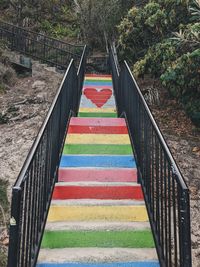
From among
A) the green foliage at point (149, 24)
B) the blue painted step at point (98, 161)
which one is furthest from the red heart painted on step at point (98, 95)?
the blue painted step at point (98, 161)

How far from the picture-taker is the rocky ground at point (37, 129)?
6268 mm

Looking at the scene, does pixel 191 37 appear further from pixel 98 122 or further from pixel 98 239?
pixel 98 239

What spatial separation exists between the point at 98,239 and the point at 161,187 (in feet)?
3.05

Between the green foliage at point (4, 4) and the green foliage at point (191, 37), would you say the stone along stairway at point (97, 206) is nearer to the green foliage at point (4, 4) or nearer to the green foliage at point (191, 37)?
the green foliage at point (191, 37)

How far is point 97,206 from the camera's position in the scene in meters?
4.15

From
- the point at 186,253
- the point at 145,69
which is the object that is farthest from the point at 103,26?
the point at 186,253

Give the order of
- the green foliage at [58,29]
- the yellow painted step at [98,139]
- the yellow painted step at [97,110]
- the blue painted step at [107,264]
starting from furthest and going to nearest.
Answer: the green foliage at [58,29]
the yellow painted step at [97,110]
the yellow painted step at [98,139]
the blue painted step at [107,264]

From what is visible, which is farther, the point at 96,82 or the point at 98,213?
the point at 96,82

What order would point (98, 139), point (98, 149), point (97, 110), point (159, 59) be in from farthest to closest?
point (159, 59) < point (97, 110) < point (98, 139) < point (98, 149)

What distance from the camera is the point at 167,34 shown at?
9664 millimetres

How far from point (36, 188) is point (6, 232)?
280cm

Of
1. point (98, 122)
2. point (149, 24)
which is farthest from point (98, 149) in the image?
point (149, 24)

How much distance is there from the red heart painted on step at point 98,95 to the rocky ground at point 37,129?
1.33m

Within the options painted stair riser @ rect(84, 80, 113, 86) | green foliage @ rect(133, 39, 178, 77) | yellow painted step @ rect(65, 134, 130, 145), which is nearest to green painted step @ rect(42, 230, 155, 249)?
yellow painted step @ rect(65, 134, 130, 145)
